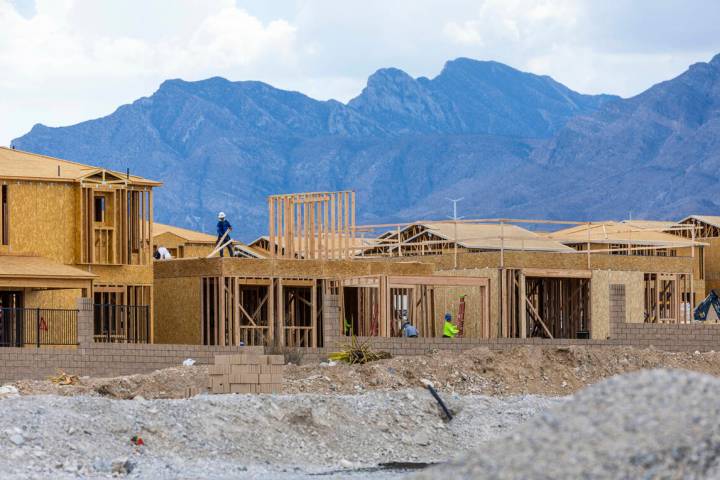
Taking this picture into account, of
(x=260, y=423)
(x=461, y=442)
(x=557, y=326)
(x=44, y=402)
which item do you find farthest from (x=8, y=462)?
(x=557, y=326)

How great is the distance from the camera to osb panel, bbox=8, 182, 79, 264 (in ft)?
116

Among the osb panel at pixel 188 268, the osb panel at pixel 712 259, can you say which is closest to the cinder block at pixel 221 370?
the osb panel at pixel 188 268

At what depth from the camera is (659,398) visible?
13023mm

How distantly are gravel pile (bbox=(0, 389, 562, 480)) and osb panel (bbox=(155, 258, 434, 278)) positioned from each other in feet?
33.6

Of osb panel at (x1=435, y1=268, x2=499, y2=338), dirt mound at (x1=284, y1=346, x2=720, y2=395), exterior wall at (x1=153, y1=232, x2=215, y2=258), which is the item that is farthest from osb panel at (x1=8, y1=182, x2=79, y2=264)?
exterior wall at (x1=153, y1=232, x2=215, y2=258)

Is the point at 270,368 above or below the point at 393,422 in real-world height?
above

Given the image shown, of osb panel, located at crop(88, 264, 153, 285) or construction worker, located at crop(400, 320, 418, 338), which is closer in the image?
construction worker, located at crop(400, 320, 418, 338)

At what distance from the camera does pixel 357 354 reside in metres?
31.6

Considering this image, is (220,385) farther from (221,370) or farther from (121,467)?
(121,467)

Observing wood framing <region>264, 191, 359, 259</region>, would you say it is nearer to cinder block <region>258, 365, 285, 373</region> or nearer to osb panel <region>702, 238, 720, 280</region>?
cinder block <region>258, 365, 285, 373</region>

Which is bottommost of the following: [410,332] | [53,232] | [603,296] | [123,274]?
[410,332]

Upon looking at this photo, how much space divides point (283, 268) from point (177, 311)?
3.28 meters

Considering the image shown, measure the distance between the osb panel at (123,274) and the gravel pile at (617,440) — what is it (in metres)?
24.8

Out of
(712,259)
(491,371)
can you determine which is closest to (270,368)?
(491,371)
